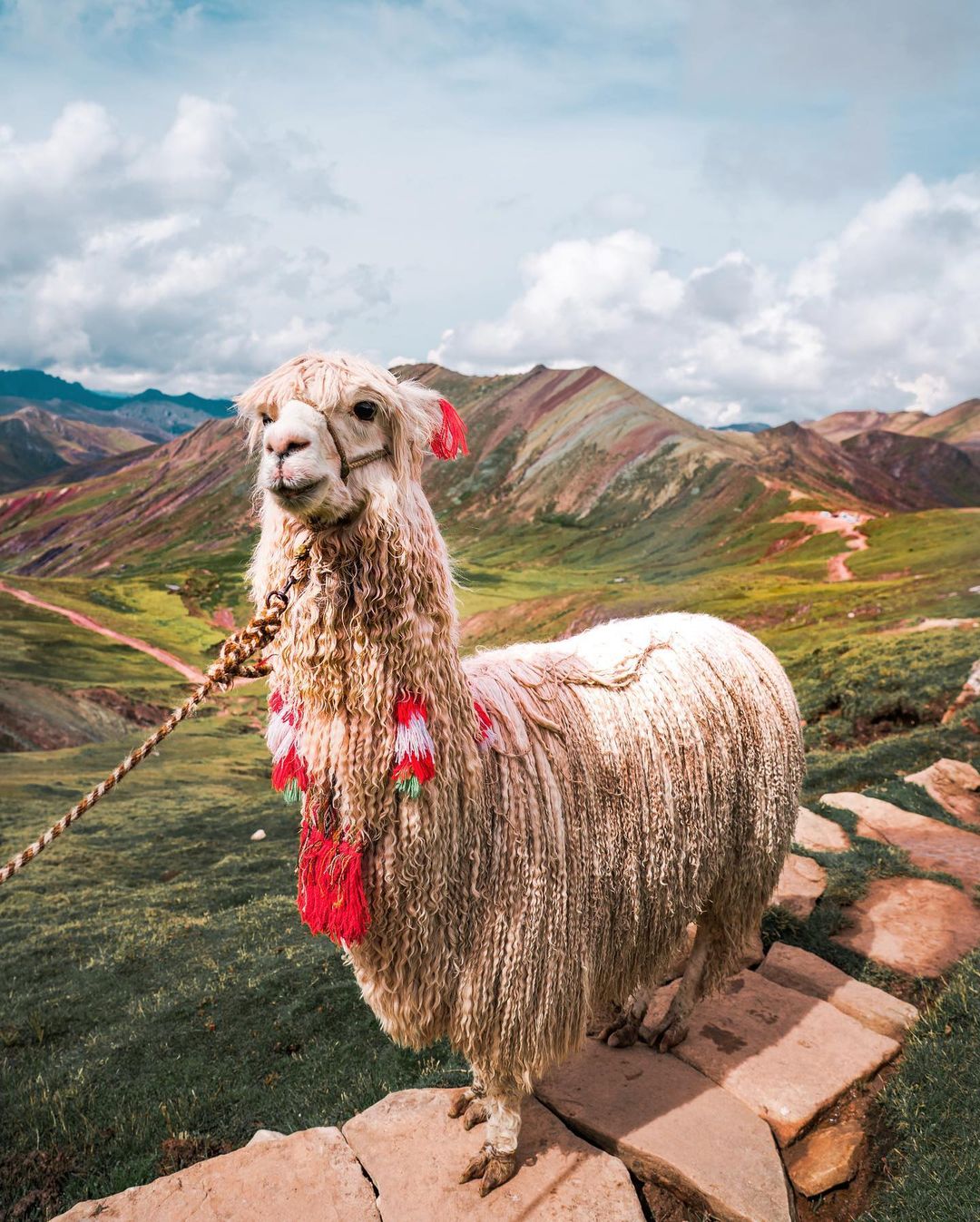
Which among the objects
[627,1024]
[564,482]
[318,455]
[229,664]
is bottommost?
[627,1024]

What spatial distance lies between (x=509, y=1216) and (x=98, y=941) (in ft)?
27.6

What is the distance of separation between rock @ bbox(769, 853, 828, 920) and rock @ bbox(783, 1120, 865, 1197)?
2.15 meters

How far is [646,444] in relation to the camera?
7569 cm

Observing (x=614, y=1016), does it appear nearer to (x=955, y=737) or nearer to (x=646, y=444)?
(x=955, y=737)

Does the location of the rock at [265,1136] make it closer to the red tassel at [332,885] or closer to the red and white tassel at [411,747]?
the red tassel at [332,885]

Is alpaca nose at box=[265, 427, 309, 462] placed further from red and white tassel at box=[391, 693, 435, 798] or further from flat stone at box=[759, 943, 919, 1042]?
flat stone at box=[759, 943, 919, 1042]

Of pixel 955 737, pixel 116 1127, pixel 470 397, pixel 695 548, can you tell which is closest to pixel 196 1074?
pixel 116 1127

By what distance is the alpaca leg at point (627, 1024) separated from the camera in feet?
15.7

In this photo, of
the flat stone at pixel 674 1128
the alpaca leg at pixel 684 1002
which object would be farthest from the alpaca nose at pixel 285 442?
the alpaca leg at pixel 684 1002

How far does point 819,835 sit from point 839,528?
42316mm

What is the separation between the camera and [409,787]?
118 inches

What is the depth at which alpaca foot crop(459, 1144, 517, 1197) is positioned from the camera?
3.64m

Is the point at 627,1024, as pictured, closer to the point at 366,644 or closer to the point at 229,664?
the point at 366,644

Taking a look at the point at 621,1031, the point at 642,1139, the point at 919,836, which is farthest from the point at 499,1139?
the point at 919,836
